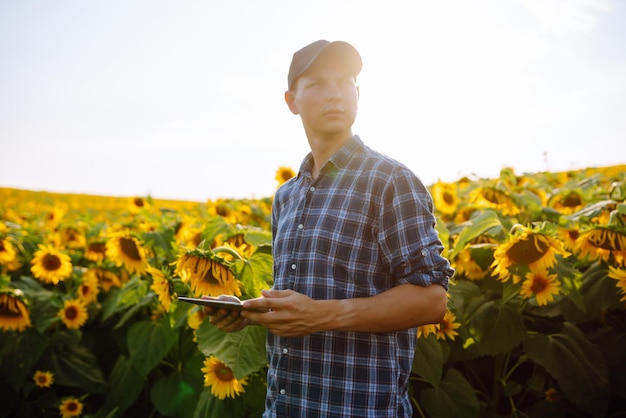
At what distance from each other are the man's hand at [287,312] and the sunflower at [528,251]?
1297mm

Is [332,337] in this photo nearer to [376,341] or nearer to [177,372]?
[376,341]

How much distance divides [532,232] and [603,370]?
751mm

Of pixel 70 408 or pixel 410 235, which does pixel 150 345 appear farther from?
pixel 410 235

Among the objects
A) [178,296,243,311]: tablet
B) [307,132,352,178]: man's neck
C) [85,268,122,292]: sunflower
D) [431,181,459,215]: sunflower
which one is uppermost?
[431,181,459,215]: sunflower

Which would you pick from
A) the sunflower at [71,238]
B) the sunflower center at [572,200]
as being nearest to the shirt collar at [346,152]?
the sunflower center at [572,200]

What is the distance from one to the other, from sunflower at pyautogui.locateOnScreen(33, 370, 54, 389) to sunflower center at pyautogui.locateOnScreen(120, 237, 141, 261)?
0.89 metres

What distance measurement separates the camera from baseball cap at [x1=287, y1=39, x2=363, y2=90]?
68.1 inches

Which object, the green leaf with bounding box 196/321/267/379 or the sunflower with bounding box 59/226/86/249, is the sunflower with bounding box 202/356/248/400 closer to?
the green leaf with bounding box 196/321/267/379

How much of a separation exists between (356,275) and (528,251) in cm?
115

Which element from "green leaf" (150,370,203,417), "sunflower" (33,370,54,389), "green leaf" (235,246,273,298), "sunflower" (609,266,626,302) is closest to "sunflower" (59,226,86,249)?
"sunflower" (33,370,54,389)

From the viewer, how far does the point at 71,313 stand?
11.1ft

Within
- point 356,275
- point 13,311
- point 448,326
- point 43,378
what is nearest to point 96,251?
point 13,311

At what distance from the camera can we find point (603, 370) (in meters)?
2.46

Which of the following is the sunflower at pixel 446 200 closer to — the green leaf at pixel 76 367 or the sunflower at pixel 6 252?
the green leaf at pixel 76 367
